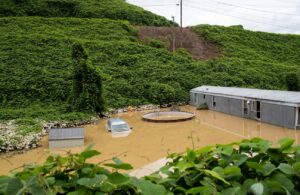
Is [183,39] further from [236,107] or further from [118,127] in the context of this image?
[118,127]

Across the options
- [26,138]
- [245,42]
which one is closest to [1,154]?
[26,138]

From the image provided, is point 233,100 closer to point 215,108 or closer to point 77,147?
point 215,108

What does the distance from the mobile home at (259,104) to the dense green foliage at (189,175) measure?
491 inches

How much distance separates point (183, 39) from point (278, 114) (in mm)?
21123

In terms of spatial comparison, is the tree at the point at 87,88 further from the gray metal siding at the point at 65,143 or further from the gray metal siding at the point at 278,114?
the gray metal siding at the point at 278,114

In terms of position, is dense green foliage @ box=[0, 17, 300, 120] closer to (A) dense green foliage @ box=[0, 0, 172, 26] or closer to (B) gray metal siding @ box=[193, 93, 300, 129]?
(A) dense green foliage @ box=[0, 0, 172, 26]

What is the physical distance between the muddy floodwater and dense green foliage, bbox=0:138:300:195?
821 cm

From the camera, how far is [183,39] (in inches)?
1323

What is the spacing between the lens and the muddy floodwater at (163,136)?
10.4 meters

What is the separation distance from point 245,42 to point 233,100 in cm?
2109

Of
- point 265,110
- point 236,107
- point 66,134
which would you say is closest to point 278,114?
point 265,110

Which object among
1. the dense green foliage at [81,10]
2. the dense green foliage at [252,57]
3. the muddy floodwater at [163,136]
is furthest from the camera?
the dense green foliage at [81,10]

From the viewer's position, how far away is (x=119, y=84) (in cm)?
2270

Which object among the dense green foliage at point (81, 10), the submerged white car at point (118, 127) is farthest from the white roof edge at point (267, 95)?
the dense green foliage at point (81, 10)
